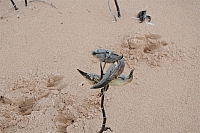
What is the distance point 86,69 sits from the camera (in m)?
1.69

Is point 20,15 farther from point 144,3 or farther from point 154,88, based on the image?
point 154,88

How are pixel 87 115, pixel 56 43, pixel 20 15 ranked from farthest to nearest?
pixel 20 15, pixel 56 43, pixel 87 115

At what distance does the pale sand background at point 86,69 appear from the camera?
4.66 ft

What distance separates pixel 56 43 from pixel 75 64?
0.77 feet

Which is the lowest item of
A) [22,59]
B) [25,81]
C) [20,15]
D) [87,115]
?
[87,115]

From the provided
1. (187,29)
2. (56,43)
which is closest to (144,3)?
(187,29)

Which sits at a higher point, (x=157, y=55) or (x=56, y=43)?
(x=56, y=43)

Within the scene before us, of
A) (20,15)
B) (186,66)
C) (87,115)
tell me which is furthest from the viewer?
(20,15)

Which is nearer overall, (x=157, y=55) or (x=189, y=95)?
(x=189, y=95)

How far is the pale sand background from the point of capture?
142cm

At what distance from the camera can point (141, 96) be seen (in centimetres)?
153

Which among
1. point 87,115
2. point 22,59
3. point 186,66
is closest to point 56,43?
point 22,59

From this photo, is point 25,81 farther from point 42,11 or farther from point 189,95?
point 189,95

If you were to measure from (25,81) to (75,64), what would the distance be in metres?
0.30
